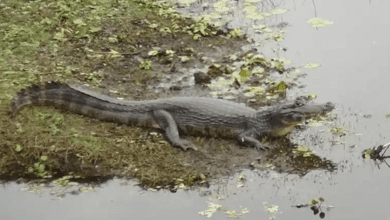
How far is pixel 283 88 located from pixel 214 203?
9.09 feet

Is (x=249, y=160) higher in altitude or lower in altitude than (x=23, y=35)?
lower

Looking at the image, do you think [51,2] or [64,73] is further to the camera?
[51,2]

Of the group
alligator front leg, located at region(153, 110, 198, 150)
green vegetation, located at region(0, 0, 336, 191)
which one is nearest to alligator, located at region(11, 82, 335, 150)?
alligator front leg, located at region(153, 110, 198, 150)

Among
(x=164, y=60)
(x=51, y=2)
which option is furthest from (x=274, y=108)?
(x=51, y=2)

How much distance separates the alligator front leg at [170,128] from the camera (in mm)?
7228

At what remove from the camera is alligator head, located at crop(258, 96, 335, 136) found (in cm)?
741

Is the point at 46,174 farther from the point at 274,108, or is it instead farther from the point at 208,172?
the point at 274,108

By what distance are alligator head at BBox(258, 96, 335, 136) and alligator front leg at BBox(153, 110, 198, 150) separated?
987 millimetres

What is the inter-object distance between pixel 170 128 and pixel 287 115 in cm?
136

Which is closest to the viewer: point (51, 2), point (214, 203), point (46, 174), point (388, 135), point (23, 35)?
point (214, 203)

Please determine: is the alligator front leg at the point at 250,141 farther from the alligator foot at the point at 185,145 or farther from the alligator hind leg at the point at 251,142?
the alligator foot at the point at 185,145

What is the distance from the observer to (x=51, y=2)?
36.9ft

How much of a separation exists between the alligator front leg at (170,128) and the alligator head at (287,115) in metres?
0.99

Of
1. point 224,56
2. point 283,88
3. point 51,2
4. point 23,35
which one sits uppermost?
point 51,2
